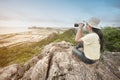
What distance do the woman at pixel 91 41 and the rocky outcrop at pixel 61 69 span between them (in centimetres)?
19

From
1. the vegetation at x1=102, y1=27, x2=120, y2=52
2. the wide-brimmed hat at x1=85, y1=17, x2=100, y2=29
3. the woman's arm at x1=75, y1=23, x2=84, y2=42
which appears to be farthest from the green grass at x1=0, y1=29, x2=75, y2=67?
the vegetation at x1=102, y1=27, x2=120, y2=52

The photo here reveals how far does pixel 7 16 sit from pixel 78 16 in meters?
1.87

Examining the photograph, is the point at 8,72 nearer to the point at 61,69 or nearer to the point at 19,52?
the point at 19,52

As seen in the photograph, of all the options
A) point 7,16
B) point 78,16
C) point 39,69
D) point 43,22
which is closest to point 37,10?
point 43,22

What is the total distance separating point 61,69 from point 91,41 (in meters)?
0.70

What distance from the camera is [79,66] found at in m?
3.42

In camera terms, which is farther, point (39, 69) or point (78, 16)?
point (78, 16)

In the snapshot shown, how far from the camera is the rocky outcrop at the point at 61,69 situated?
11.0 ft

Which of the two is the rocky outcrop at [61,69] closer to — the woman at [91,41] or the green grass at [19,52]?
the woman at [91,41]

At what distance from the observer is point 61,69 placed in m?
3.39

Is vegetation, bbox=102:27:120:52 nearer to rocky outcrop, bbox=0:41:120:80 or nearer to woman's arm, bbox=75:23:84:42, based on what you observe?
rocky outcrop, bbox=0:41:120:80

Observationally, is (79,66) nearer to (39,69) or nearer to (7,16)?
(39,69)

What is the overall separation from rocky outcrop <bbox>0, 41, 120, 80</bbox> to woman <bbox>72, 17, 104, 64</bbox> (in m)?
0.19

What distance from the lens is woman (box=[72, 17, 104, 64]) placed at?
3.15 metres
